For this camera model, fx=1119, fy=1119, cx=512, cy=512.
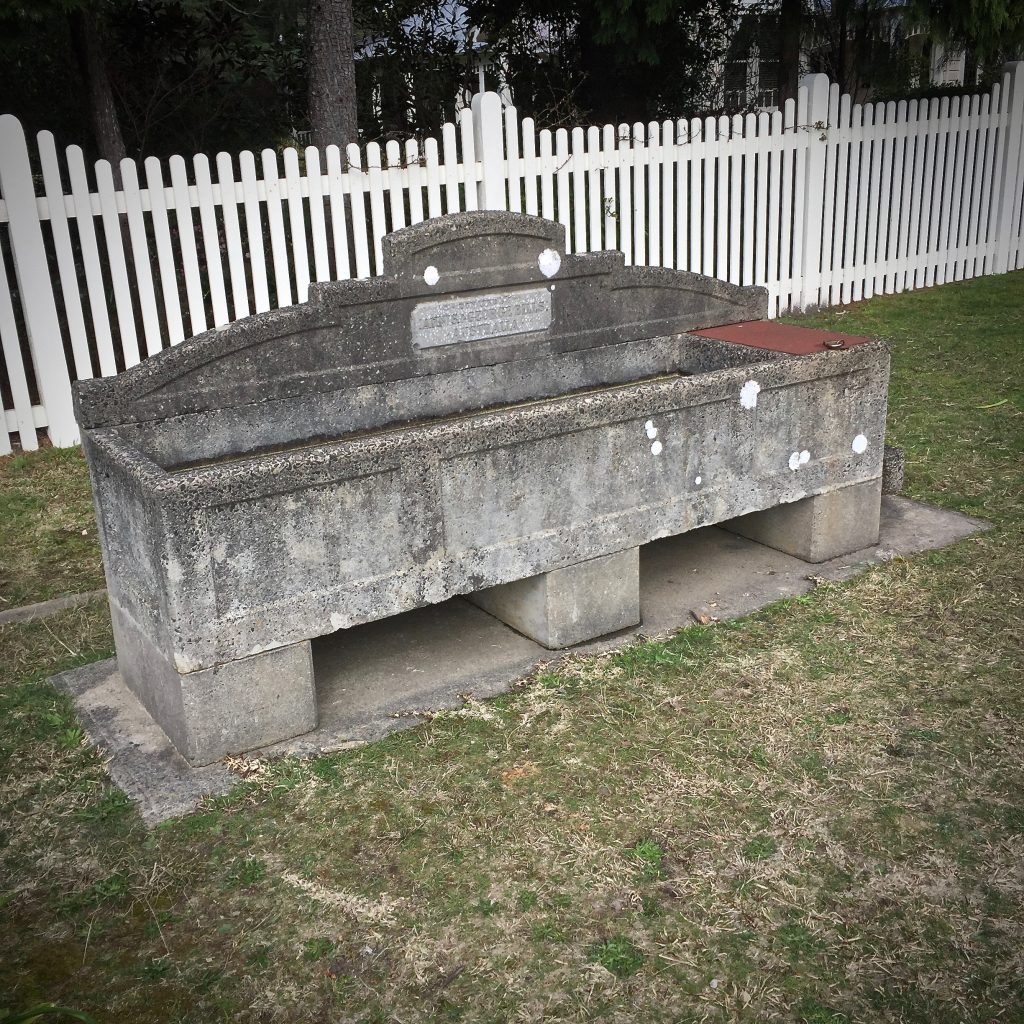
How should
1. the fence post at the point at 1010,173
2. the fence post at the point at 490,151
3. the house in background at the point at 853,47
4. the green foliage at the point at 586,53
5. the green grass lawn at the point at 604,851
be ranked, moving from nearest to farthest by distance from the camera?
the green grass lawn at the point at 604,851
the fence post at the point at 490,151
the fence post at the point at 1010,173
the green foliage at the point at 586,53
the house in background at the point at 853,47

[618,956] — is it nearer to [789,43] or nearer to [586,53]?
[789,43]

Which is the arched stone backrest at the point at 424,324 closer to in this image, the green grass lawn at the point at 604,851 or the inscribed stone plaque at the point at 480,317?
the inscribed stone plaque at the point at 480,317

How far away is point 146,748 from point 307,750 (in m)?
0.57

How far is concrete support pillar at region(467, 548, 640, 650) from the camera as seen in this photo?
4328 mm

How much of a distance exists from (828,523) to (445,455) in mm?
2067

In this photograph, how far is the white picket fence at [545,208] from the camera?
23.0 feet

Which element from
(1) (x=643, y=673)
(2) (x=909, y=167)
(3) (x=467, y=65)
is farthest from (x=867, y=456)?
(3) (x=467, y=65)

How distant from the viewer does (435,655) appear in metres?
4.41

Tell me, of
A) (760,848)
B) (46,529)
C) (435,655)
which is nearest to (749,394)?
(435,655)

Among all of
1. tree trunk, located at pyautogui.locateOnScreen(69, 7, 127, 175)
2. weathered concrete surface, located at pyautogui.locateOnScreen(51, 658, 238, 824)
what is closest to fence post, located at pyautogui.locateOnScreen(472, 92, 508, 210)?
tree trunk, located at pyautogui.locateOnScreen(69, 7, 127, 175)

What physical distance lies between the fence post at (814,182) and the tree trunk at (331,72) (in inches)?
149

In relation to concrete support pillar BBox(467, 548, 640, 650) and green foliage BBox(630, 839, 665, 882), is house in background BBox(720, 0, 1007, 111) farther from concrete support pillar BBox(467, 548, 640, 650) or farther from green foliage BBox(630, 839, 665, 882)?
green foliage BBox(630, 839, 665, 882)

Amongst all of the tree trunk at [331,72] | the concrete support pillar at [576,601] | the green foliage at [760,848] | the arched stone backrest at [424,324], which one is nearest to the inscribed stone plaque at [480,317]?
the arched stone backrest at [424,324]

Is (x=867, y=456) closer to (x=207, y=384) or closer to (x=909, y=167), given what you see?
(x=207, y=384)
